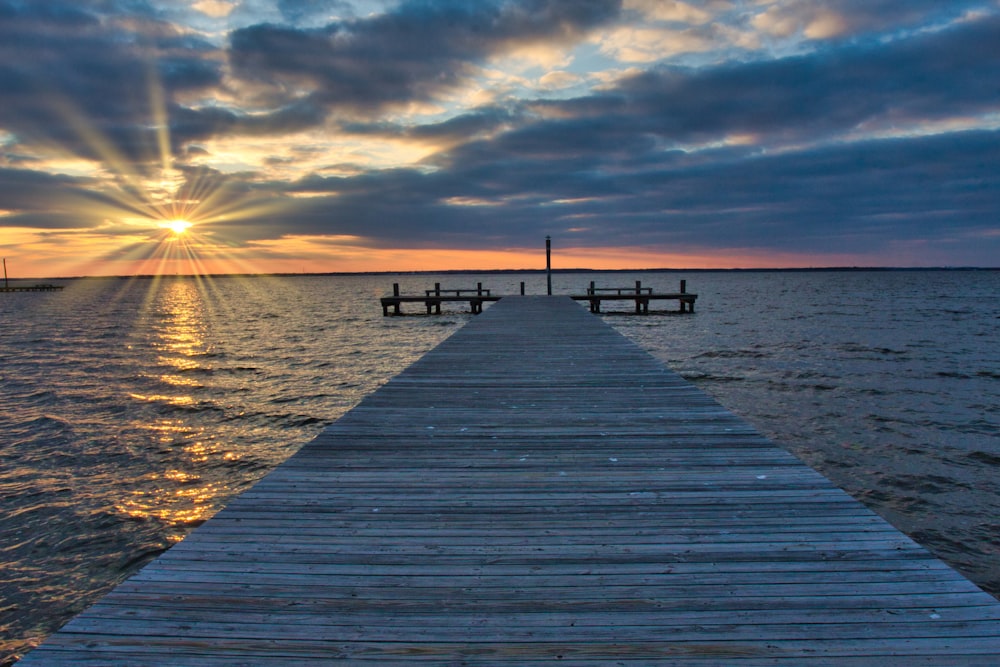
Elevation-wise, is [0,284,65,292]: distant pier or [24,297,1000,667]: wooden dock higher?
[0,284,65,292]: distant pier

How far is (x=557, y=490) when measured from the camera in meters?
3.95

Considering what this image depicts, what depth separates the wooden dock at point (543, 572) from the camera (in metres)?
2.30

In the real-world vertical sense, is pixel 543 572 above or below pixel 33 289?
below

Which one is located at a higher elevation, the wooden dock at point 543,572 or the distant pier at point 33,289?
the distant pier at point 33,289

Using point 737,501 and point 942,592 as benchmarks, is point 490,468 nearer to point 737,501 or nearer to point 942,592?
point 737,501

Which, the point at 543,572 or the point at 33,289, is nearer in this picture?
the point at 543,572

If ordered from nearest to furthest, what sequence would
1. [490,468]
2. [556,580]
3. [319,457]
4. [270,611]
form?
1. [270,611]
2. [556,580]
3. [490,468]
4. [319,457]

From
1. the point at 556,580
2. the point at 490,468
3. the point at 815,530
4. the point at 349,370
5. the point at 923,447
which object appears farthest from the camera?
the point at 349,370

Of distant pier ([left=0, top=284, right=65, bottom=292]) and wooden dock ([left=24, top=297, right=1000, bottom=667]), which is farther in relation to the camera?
distant pier ([left=0, top=284, right=65, bottom=292])

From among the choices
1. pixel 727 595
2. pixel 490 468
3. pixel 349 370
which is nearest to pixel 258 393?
pixel 349 370

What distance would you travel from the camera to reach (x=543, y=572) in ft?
9.42

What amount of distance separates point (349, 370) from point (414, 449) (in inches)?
520

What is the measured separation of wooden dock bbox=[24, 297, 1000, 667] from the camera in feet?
7.55

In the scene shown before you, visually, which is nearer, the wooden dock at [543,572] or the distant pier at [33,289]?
the wooden dock at [543,572]
